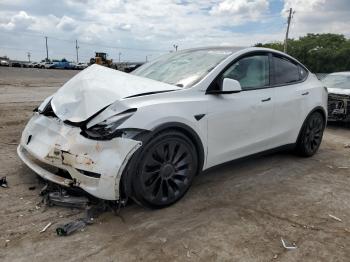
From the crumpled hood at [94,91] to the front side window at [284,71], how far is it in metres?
1.80

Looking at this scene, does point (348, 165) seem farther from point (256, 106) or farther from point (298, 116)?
point (256, 106)

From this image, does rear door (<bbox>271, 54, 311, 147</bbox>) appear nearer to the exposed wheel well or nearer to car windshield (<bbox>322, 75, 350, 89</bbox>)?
the exposed wheel well

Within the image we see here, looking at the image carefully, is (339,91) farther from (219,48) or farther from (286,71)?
(219,48)

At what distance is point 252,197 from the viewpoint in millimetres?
4395

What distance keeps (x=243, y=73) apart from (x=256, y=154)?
1015mm

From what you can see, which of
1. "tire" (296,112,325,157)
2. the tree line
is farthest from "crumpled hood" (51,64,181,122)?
the tree line

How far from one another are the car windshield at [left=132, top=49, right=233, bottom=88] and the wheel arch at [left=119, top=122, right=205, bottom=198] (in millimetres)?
542

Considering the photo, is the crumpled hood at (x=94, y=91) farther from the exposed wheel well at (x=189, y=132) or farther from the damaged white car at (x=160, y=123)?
the exposed wheel well at (x=189, y=132)

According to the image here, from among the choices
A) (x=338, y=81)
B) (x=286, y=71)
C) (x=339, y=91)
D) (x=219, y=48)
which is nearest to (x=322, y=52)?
(x=338, y=81)

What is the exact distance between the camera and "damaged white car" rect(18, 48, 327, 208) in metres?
3.51

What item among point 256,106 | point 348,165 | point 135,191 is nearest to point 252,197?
point 256,106

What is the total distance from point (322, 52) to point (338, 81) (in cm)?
4379

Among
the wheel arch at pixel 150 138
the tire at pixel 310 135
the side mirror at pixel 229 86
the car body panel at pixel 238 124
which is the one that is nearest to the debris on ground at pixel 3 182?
the wheel arch at pixel 150 138

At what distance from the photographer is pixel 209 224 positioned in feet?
12.0
